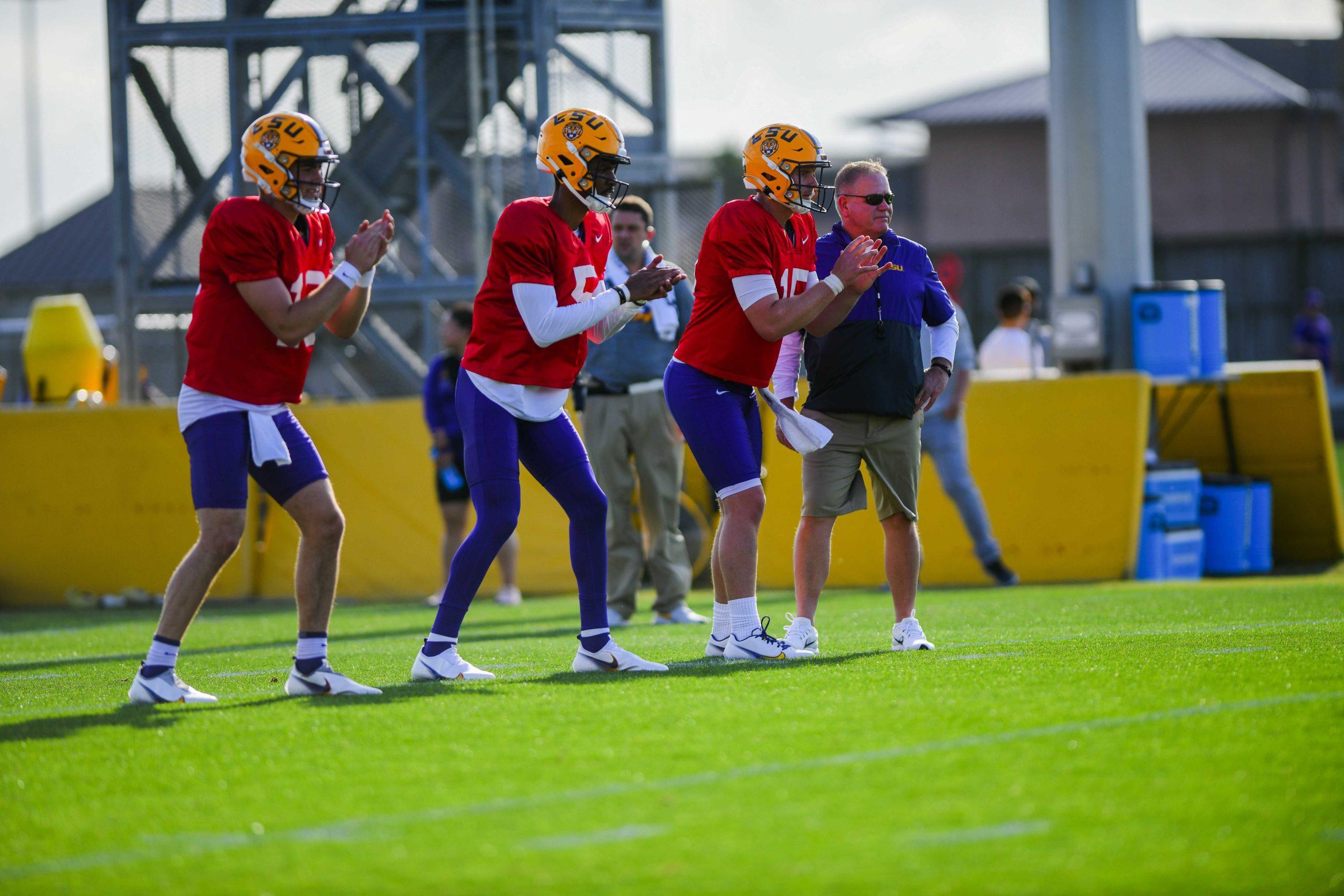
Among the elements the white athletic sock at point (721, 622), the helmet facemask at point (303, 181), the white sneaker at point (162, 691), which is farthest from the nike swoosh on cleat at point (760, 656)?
the helmet facemask at point (303, 181)

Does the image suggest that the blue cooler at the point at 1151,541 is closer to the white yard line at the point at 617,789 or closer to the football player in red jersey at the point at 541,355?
the football player in red jersey at the point at 541,355

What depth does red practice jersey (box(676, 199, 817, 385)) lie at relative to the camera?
622cm

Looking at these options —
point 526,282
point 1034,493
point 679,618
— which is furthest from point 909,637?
point 1034,493

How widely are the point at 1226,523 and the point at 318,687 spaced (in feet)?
27.5

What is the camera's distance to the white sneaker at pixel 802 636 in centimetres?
656

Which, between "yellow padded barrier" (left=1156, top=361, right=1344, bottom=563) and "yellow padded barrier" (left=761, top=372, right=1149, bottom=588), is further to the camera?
"yellow padded barrier" (left=1156, top=361, right=1344, bottom=563)

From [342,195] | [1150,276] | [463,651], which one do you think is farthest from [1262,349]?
[463,651]

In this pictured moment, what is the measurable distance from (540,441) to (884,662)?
158 cm

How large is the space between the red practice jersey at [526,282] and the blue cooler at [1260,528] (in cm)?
778

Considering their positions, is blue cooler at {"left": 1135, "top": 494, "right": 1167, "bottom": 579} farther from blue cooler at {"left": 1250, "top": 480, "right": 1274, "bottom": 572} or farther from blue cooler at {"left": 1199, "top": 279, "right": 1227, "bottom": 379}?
blue cooler at {"left": 1199, "top": 279, "right": 1227, "bottom": 379}

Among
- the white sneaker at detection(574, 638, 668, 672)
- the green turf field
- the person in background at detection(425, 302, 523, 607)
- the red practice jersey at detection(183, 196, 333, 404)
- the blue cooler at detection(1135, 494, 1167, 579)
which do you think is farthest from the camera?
the blue cooler at detection(1135, 494, 1167, 579)

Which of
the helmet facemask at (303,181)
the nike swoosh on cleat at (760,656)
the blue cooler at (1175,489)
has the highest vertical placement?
the helmet facemask at (303,181)

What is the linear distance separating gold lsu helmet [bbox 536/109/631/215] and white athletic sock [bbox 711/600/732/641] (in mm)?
1781

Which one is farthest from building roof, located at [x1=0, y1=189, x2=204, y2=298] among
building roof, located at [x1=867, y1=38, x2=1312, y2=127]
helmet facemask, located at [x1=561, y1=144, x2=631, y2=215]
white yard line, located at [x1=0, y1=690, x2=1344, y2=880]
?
white yard line, located at [x1=0, y1=690, x2=1344, y2=880]
